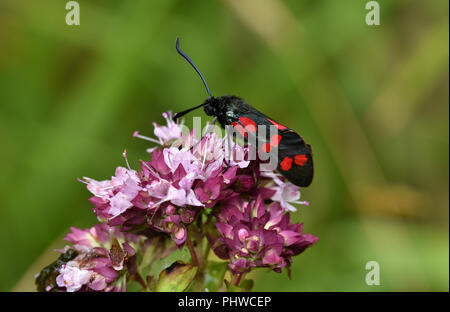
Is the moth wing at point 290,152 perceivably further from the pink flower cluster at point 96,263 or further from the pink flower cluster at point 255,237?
the pink flower cluster at point 96,263

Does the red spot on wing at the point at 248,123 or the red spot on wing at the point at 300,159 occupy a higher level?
the red spot on wing at the point at 248,123

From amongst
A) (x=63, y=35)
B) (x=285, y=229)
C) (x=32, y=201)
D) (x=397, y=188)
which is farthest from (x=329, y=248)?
(x=63, y=35)

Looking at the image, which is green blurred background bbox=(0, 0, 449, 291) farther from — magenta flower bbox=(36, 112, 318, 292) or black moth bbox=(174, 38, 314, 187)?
black moth bbox=(174, 38, 314, 187)

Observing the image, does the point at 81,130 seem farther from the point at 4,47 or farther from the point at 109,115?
the point at 4,47

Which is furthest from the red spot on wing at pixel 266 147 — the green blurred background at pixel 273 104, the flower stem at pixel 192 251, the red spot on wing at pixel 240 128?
the green blurred background at pixel 273 104

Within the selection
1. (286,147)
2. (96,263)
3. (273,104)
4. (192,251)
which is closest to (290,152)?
(286,147)
